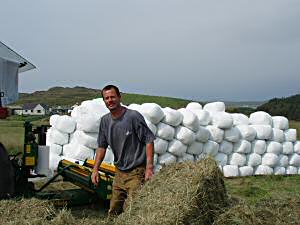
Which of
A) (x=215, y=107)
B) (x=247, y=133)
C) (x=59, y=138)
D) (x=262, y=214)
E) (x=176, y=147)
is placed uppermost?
(x=215, y=107)

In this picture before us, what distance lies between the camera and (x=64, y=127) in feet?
25.4

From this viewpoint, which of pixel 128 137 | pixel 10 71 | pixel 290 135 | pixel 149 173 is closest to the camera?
pixel 149 173

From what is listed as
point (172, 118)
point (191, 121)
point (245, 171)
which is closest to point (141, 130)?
point (172, 118)

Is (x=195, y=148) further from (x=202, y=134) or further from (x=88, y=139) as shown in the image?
(x=88, y=139)

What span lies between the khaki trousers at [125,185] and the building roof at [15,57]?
1831 mm

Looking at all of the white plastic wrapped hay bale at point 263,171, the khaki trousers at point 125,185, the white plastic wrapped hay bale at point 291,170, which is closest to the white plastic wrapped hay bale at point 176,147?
the white plastic wrapped hay bale at point 263,171

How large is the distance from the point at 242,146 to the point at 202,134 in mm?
985

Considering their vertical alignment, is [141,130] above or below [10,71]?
below

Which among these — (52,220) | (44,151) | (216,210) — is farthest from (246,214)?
(44,151)

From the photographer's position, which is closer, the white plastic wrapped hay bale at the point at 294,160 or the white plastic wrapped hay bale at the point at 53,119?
the white plastic wrapped hay bale at the point at 53,119

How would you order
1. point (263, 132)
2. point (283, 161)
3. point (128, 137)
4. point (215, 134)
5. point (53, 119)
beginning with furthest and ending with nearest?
point (283, 161), point (263, 132), point (215, 134), point (53, 119), point (128, 137)

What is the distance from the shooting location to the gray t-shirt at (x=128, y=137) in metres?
3.82

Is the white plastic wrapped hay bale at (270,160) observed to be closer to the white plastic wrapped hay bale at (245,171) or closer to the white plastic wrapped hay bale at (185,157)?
the white plastic wrapped hay bale at (245,171)

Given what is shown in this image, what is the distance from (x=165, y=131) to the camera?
749 centimetres
